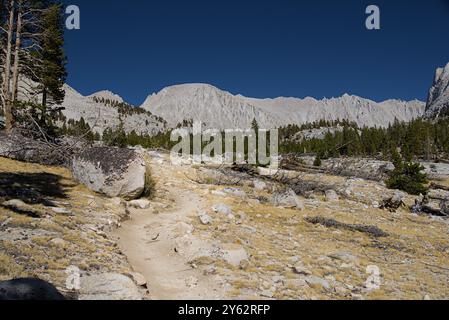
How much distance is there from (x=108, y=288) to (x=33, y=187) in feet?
32.7

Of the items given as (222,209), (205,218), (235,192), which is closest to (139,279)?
(205,218)

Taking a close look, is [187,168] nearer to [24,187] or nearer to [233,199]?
[233,199]

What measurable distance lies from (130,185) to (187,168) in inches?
479

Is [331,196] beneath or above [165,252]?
above

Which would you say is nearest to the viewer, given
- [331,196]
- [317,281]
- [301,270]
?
[317,281]

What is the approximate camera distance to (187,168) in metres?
29.9

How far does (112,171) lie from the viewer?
17531 mm

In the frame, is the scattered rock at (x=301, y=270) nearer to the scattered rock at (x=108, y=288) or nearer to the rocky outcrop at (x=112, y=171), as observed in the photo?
the scattered rock at (x=108, y=288)

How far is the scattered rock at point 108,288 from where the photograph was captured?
7.76m

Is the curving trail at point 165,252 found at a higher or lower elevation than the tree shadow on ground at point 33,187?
lower

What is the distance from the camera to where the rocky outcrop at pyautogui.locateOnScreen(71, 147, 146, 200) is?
Result: 17500mm

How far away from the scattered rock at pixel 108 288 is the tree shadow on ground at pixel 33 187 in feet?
21.7

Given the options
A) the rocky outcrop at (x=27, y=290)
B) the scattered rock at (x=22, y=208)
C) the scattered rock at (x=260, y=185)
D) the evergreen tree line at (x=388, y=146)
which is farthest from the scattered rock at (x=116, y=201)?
the evergreen tree line at (x=388, y=146)

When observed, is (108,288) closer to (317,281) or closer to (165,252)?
(165,252)
